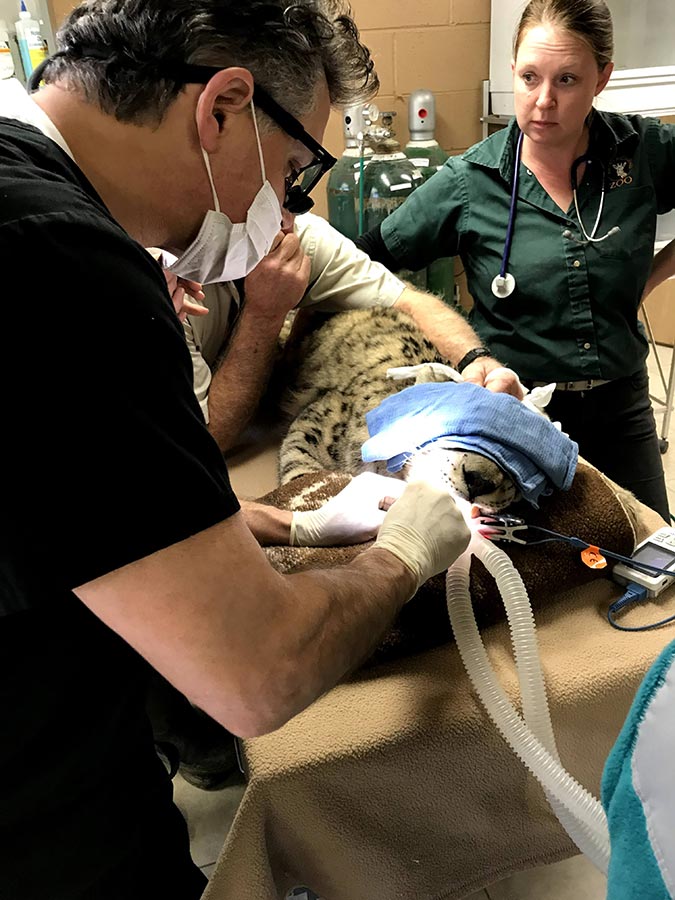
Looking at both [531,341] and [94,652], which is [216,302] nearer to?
[531,341]

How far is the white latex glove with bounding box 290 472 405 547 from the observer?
114cm

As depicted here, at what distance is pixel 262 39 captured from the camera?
79 centimetres

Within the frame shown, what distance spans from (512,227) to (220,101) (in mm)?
1109

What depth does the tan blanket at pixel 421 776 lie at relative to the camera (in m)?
0.88

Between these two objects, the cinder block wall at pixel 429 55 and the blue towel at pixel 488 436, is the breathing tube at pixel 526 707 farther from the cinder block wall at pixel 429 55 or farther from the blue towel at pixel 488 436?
the cinder block wall at pixel 429 55

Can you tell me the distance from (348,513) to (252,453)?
0.59m

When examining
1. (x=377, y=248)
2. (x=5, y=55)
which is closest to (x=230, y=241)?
(x=377, y=248)

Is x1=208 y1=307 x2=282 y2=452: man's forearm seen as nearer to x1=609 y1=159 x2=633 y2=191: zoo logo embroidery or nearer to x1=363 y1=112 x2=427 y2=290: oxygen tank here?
x1=609 y1=159 x2=633 y2=191: zoo logo embroidery

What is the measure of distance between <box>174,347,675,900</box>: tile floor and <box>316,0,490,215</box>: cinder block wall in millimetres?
1886

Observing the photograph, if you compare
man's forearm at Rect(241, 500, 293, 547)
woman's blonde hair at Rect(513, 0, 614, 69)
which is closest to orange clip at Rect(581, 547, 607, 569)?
man's forearm at Rect(241, 500, 293, 547)

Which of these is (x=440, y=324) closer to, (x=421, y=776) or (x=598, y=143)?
(x=598, y=143)

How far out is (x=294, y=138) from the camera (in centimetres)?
88

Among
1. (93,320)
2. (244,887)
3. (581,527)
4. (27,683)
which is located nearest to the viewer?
(93,320)

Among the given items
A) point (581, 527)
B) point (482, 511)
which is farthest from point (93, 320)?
point (581, 527)
